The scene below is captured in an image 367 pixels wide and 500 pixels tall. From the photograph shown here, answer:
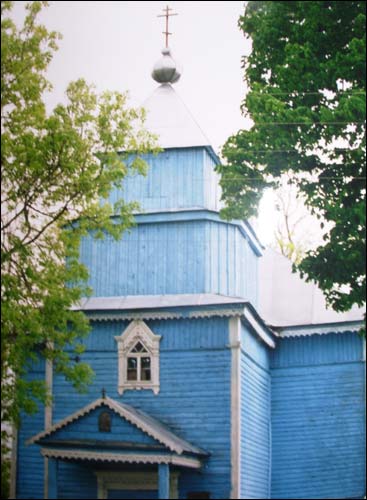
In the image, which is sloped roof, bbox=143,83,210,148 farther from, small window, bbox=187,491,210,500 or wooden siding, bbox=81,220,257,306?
small window, bbox=187,491,210,500

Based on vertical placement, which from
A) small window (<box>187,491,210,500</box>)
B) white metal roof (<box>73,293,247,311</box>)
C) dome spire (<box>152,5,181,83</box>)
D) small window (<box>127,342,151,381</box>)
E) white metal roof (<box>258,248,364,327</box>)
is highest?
dome spire (<box>152,5,181,83</box>)

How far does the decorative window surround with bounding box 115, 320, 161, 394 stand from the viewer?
19203 mm

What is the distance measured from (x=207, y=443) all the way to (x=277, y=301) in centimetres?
691

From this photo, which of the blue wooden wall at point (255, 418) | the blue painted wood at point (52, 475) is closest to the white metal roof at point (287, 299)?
the blue wooden wall at point (255, 418)

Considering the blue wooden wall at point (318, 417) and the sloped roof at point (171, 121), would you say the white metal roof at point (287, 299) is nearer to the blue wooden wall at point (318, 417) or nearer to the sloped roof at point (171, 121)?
the blue wooden wall at point (318, 417)

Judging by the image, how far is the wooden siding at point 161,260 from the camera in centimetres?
2030

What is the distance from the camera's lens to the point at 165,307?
19359 mm

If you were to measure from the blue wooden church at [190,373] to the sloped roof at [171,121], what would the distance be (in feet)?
0.12

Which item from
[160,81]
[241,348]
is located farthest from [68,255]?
[160,81]

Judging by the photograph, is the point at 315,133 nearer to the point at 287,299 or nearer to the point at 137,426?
the point at 137,426

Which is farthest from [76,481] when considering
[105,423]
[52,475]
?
[105,423]

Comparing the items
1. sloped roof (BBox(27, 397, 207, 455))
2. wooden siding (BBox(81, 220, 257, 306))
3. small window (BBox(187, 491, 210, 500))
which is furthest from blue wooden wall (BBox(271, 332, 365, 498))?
sloped roof (BBox(27, 397, 207, 455))

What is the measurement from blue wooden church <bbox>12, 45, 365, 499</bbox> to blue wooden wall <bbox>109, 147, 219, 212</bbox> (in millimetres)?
29

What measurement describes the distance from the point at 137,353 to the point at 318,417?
17.5 ft
